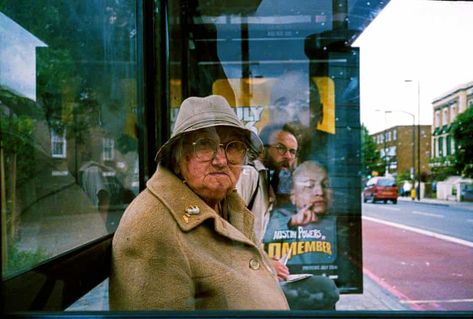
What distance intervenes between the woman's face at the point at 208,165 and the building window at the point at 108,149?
522 mm

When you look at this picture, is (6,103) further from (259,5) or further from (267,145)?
(259,5)

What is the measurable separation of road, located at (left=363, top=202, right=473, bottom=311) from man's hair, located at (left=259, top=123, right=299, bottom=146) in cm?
73

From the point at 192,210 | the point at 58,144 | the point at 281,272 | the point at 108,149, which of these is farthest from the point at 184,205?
the point at 281,272

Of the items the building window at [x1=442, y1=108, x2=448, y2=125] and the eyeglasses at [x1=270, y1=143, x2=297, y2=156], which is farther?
the eyeglasses at [x1=270, y1=143, x2=297, y2=156]

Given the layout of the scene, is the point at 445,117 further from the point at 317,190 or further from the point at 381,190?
the point at 317,190

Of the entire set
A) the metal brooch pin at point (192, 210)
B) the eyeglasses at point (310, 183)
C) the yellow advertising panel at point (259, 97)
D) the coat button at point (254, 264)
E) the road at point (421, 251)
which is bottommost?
the road at point (421, 251)

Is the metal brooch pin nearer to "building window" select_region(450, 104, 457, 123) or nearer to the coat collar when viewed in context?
the coat collar

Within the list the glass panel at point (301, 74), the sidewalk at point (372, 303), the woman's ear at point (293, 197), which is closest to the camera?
the sidewalk at point (372, 303)

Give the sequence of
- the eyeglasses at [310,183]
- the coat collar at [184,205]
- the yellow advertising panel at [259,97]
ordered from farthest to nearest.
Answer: the eyeglasses at [310,183], the yellow advertising panel at [259,97], the coat collar at [184,205]

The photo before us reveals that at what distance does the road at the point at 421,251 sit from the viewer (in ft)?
7.18

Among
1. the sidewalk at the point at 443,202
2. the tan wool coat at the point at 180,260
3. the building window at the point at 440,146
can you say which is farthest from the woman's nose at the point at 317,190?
the tan wool coat at the point at 180,260

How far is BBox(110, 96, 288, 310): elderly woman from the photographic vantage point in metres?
1.29

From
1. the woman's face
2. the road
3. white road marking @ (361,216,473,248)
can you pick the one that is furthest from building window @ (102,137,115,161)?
white road marking @ (361,216,473,248)

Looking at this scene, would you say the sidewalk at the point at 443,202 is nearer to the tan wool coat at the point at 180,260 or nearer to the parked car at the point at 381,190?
the parked car at the point at 381,190
